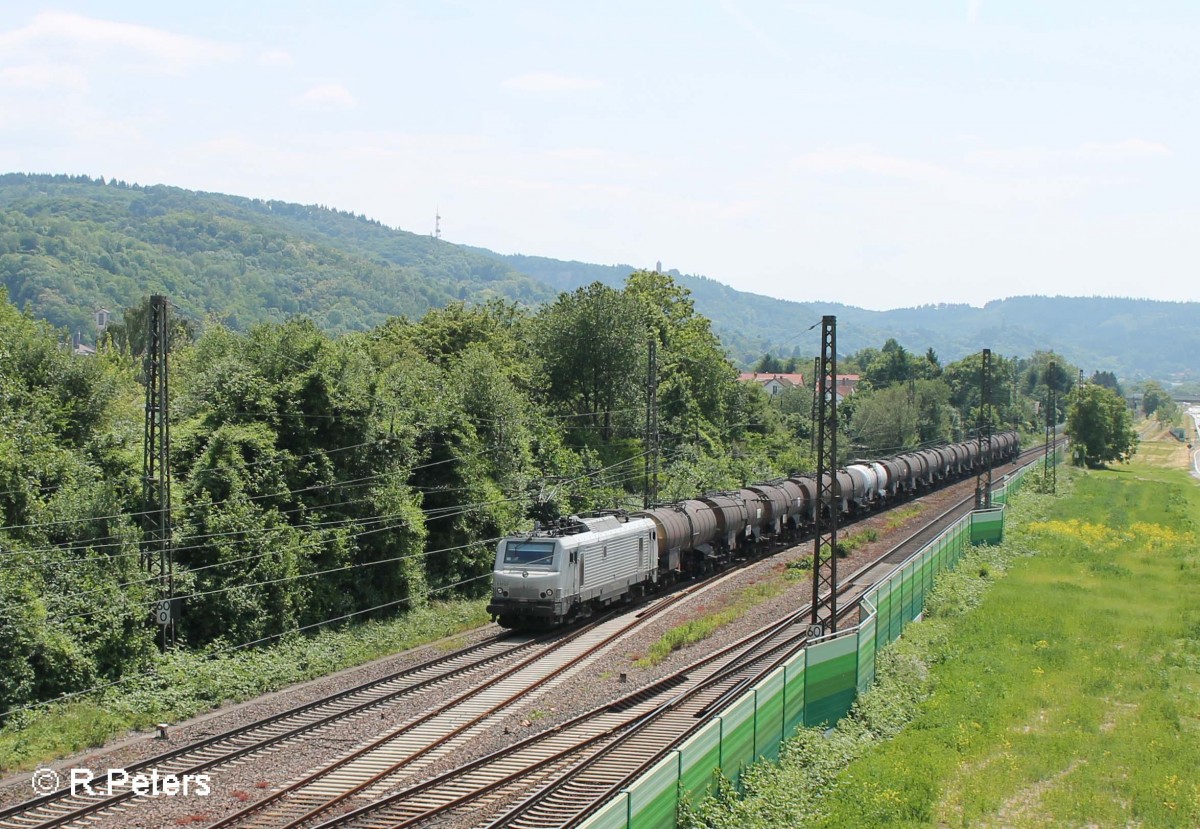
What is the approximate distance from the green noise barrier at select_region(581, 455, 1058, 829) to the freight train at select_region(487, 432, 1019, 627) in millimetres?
4020

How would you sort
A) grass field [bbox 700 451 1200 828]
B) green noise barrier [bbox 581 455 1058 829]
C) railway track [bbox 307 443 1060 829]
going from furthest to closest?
grass field [bbox 700 451 1200 828], railway track [bbox 307 443 1060 829], green noise barrier [bbox 581 455 1058 829]

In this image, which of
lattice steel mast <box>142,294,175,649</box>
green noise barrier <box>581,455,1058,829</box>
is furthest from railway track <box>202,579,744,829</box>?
lattice steel mast <box>142,294,175,649</box>

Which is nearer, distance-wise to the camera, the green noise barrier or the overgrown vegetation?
the green noise barrier

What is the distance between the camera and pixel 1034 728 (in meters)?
23.7

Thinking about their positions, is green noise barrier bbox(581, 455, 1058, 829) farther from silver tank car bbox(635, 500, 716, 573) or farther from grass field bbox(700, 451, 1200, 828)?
silver tank car bbox(635, 500, 716, 573)

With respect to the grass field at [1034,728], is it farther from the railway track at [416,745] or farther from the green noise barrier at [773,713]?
the railway track at [416,745]

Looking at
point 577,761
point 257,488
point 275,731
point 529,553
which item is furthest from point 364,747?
point 257,488

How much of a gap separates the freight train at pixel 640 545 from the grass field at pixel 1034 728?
652 centimetres

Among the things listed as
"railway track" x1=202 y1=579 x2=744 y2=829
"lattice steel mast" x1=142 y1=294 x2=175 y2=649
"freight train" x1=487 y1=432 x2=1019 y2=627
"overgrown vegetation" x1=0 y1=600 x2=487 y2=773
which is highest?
"lattice steel mast" x1=142 y1=294 x2=175 y2=649

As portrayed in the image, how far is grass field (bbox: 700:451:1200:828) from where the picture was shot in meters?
18.3

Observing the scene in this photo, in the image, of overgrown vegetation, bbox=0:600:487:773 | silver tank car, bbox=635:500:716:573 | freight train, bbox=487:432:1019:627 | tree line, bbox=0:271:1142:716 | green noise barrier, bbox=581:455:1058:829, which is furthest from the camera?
silver tank car, bbox=635:500:716:573

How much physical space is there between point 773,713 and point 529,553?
13.4 m

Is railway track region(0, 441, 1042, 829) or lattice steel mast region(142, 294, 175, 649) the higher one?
lattice steel mast region(142, 294, 175, 649)

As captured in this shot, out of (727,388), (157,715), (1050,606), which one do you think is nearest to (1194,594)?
(1050,606)
